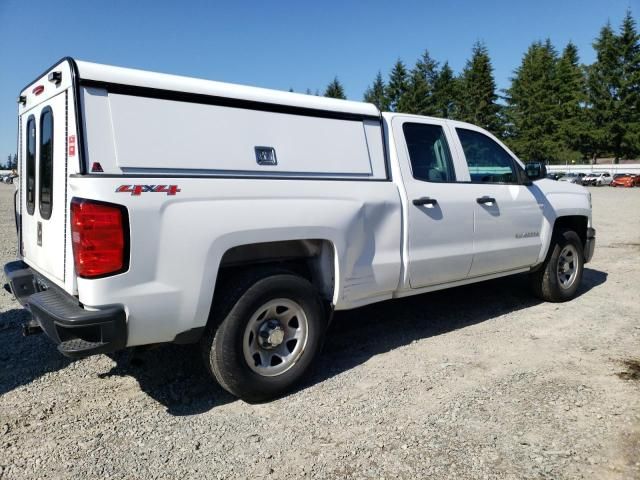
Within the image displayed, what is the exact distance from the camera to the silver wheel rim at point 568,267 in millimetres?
6139

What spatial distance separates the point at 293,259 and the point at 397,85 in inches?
2550

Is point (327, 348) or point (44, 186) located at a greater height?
point (44, 186)

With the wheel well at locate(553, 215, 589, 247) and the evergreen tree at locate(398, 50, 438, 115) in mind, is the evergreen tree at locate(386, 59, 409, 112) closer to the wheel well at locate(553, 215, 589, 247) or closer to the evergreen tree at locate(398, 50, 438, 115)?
the evergreen tree at locate(398, 50, 438, 115)

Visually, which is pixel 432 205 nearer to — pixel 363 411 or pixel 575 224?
pixel 363 411

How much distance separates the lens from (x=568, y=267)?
6.24 meters

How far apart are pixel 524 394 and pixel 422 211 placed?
1601 mm

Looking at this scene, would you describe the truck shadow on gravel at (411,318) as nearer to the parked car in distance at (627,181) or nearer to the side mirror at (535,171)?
the side mirror at (535,171)

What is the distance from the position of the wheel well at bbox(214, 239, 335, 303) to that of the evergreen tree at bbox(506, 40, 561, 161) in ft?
204

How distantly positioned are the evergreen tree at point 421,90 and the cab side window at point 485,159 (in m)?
56.3

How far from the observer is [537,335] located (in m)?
4.97

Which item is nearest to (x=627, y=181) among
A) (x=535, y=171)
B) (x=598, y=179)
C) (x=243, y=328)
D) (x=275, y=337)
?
(x=598, y=179)

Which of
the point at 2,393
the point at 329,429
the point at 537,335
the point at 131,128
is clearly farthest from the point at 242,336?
the point at 537,335

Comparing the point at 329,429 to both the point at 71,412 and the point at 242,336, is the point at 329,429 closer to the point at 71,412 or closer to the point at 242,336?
the point at 242,336

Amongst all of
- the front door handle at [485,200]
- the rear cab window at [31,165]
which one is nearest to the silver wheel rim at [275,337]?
the rear cab window at [31,165]
